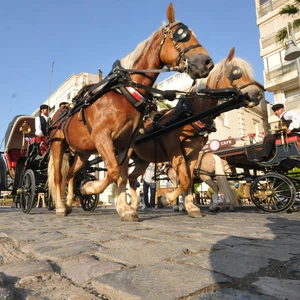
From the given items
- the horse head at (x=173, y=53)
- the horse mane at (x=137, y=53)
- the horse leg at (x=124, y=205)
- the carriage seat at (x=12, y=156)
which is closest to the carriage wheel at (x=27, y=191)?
the carriage seat at (x=12, y=156)

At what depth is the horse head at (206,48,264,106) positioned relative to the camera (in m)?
4.62

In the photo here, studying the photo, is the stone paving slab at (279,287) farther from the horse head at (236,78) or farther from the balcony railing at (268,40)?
the balcony railing at (268,40)

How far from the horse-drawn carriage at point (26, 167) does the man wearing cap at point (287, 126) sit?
12.7 ft

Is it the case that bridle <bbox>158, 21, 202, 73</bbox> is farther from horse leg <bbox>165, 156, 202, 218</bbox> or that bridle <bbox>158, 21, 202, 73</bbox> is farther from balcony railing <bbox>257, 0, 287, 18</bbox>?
balcony railing <bbox>257, 0, 287, 18</bbox>

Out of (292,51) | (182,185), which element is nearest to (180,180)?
(182,185)

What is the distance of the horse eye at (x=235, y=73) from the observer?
16.1ft

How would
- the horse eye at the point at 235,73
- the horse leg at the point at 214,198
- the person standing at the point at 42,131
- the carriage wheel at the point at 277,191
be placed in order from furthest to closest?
the horse leg at the point at 214,198
the person standing at the point at 42,131
the carriage wheel at the point at 277,191
the horse eye at the point at 235,73

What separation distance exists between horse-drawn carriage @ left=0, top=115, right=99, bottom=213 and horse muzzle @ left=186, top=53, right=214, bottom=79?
3776 mm

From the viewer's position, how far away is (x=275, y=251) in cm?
194

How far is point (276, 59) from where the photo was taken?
24.2 meters

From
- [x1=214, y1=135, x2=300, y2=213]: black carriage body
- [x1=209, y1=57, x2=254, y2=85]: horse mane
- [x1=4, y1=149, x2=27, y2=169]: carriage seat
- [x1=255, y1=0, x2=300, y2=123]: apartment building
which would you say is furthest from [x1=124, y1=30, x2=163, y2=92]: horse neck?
[x1=255, y1=0, x2=300, y2=123]: apartment building

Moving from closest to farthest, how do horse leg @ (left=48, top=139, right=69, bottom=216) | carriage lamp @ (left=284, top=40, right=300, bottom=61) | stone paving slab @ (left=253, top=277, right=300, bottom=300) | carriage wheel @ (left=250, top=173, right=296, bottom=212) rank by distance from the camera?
1. stone paving slab @ (left=253, top=277, right=300, bottom=300)
2. horse leg @ (left=48, top=139, right=69, bottom=216)
3. carriage wheel @ (left=250, top=173, right=296, bottom=212)
4. carriage lamp @ (left=284, top=40, right=300, bottom=61)

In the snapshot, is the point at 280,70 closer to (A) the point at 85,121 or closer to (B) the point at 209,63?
(B) the point at 209,63

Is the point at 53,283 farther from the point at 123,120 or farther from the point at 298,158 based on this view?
the point at 298,158
